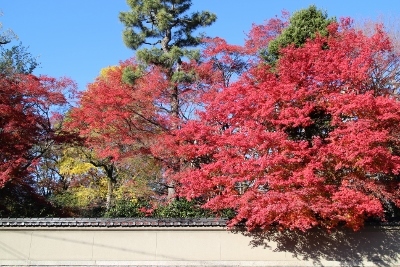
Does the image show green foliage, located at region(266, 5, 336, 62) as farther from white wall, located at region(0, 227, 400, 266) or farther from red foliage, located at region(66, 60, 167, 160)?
white wall, located at region(0, 227, 400, 266)

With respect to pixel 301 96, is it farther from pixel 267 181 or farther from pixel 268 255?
pixel 268 255

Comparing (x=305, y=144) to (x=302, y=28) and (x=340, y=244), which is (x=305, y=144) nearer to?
(x=340, y=244)

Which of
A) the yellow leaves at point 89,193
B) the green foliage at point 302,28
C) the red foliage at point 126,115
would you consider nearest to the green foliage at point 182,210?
the red foliage at point 126,115

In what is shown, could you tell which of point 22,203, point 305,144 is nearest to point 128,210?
point 22,203

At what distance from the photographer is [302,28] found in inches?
693

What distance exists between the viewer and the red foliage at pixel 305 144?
503 inches

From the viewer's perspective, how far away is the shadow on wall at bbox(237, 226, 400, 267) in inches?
584

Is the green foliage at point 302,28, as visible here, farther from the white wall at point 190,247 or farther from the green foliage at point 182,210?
the white wall at point 190,247

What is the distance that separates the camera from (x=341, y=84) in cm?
1438

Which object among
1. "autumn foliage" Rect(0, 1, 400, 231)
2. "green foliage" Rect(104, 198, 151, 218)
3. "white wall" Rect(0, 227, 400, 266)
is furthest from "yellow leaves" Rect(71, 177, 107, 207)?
"white wall" Rect(0, 227, 400, 266)

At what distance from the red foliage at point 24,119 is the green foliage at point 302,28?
438 inches

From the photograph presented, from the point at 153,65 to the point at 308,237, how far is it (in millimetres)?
11065

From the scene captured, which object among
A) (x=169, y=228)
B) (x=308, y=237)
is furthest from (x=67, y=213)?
(x=308, y=237)

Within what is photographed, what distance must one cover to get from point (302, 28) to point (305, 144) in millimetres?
6914
